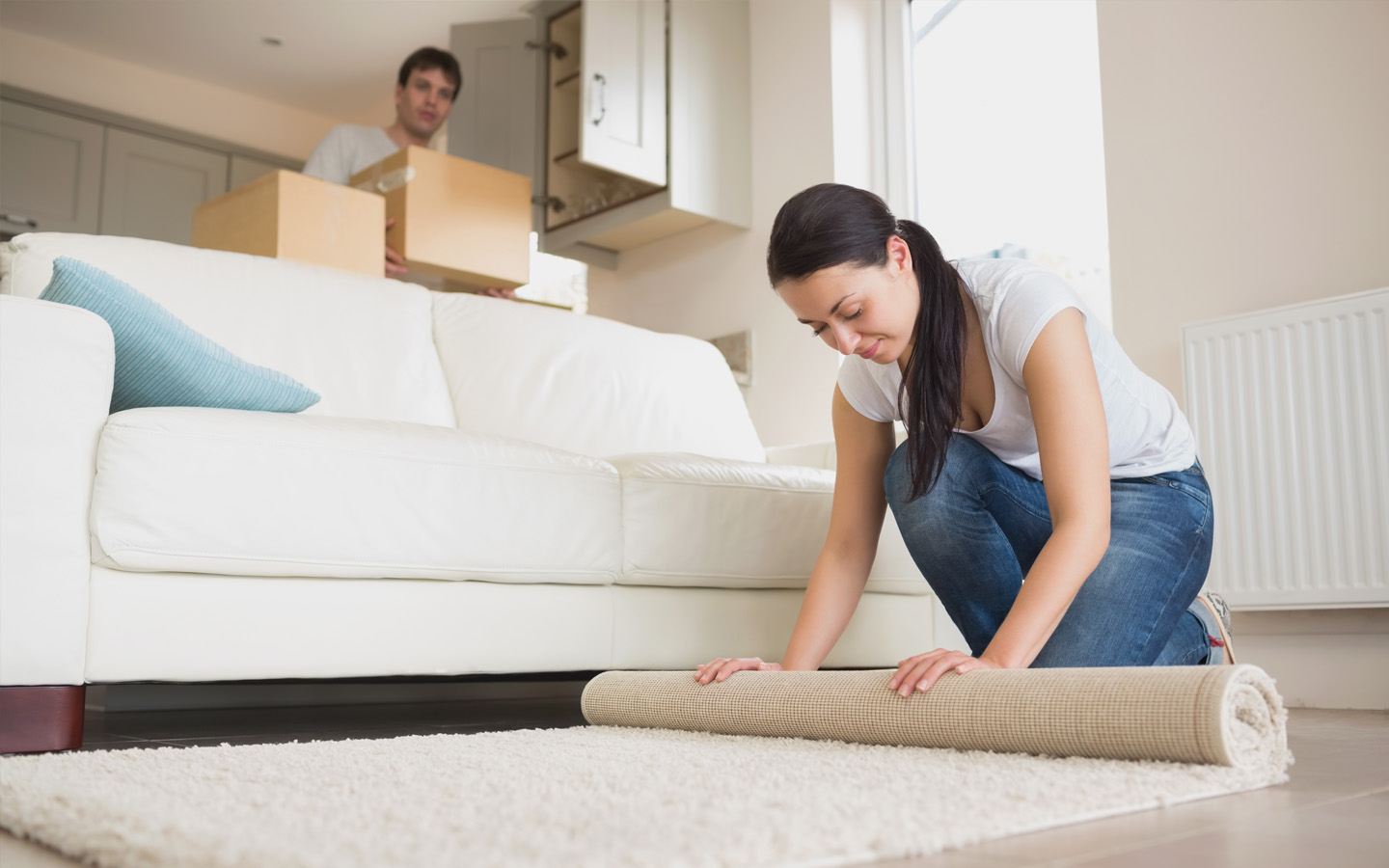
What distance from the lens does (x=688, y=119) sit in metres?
3.78

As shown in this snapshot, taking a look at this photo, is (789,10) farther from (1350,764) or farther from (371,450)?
(1350,764)

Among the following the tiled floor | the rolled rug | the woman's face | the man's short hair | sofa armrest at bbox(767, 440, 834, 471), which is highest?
the man's short hair

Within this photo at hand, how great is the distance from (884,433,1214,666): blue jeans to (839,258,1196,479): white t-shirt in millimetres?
27

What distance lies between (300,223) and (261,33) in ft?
7.60

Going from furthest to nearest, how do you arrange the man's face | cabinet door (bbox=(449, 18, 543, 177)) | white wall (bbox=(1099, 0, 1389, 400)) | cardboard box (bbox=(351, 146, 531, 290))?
1. cabinet door (bbox=(449, 18, 543, 177))
2. the man's face
3. cardboard box (bbox=(351, 146, 531, 290))
4. white wall (bbox=(1099, 0, 1389, 400))

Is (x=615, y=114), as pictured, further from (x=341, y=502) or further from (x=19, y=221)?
(x=19, y=221)

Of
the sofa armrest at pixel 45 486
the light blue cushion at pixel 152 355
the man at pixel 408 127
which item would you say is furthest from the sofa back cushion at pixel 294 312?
the man at pixel 408 127

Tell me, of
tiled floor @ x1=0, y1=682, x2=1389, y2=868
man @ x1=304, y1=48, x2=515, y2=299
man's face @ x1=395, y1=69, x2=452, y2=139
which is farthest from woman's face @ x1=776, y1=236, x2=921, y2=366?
man's face @ x1=395, y1=69, x2=452, y2=139

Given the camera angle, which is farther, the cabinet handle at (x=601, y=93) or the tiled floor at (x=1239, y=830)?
the cabinet handle at (x=601, y=93)

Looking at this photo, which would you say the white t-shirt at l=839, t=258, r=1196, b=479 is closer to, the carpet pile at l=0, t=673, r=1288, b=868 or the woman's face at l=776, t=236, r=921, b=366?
the woman's face at l=776, t=236, r=921, b=366

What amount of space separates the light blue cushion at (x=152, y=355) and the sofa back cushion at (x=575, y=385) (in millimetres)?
710

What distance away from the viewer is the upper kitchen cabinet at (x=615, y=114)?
3.62 m

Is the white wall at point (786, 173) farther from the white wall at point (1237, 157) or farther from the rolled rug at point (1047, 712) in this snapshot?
the rolled rug at point (1047, 712)

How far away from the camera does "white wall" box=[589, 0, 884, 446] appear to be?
11.9 feet
